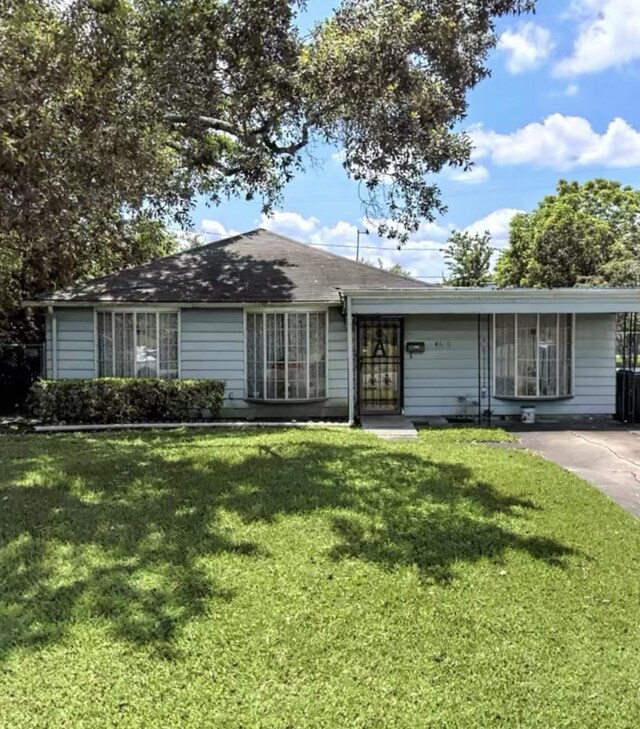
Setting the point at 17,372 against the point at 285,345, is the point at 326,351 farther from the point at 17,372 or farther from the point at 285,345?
the point at 17,372

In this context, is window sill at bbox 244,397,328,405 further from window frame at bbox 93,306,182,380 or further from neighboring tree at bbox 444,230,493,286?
neighboring tree at bbox 444,230,493,286

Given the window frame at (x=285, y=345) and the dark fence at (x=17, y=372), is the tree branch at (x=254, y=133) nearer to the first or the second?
the window frame at (x=285, y=345)

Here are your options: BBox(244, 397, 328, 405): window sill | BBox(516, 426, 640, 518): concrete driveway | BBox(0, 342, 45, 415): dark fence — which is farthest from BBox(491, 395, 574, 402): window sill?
BBox(0, 342, 45, 415): dark fence

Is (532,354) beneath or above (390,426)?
above

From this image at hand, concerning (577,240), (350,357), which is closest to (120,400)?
(350,357)

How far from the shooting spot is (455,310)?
1168 centimetres

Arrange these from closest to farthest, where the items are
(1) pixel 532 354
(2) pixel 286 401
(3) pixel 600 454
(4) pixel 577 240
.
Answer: (3) pixel 600 454, (2) pixel 286 401, (1) pixel 532 354, (4) pixel 577 240

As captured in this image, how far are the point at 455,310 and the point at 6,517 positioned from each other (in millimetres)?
8488

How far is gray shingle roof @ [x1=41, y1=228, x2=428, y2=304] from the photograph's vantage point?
12.7 metres

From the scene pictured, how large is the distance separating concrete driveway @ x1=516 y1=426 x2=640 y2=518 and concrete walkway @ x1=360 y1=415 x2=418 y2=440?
75.8 inches

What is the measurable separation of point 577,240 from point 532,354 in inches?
764

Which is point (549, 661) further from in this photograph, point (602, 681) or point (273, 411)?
point (273, 411)

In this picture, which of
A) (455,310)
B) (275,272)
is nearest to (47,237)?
(275,272)

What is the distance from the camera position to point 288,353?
42.2ft
